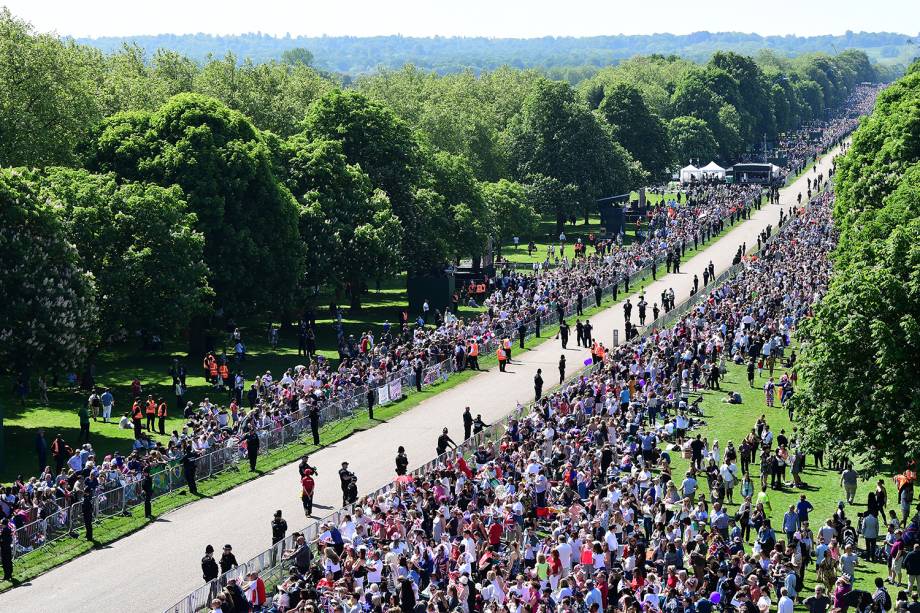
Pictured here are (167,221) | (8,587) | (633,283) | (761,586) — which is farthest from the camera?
(633,283)

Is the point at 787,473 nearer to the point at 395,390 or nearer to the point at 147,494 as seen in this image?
the point at 395,390

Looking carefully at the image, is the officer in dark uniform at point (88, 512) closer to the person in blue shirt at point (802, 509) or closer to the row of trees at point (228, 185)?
the row of trees at point (228, 185)

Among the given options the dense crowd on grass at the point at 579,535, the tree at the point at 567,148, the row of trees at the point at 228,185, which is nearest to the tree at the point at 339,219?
the row of trees at the point at 228,185

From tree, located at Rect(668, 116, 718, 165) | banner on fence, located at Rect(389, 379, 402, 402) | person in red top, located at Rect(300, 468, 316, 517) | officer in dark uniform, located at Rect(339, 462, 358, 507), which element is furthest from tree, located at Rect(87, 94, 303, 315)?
tree, located at Rect(668, 116, 718, 165)

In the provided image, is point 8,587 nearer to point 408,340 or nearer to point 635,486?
point 635,486

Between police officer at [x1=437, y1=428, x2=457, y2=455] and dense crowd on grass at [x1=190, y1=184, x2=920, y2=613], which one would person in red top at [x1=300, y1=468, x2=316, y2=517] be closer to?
dense crowd on grass at [x1=190, y1=184, x2=920, y2=613]

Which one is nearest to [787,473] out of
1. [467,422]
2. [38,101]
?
[467,422]

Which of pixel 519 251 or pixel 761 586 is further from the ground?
pixel 761 586

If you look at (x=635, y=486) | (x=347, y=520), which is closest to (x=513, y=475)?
(x=635, y=486)
